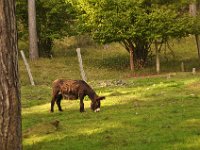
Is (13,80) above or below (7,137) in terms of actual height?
above

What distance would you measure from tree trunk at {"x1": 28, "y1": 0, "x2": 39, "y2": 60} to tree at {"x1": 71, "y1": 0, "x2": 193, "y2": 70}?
5391 millimetres

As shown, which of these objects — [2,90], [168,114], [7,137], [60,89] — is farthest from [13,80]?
[60,89]

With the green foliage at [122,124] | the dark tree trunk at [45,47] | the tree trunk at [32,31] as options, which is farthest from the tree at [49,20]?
the green foliage at [122,124]

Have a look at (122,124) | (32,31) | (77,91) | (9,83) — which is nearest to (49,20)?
(32,31)

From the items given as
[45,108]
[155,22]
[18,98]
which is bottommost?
[45,108]

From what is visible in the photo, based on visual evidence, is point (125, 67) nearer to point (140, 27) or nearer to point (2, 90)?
point (140, 27)

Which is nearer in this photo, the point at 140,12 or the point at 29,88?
the point at 29,88

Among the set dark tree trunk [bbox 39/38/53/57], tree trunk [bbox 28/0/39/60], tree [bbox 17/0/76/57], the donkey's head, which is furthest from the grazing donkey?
dark tree trunk [bbox 39/38/53/57]

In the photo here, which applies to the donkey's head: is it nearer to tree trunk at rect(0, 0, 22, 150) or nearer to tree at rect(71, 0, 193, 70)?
tree trunk at rect(0, 0, 22, 150)

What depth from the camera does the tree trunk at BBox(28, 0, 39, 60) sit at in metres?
45.3

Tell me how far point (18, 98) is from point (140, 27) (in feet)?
101

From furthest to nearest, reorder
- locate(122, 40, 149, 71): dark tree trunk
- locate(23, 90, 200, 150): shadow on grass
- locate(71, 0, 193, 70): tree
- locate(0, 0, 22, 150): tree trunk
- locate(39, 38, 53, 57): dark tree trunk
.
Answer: locate(39, 38, 53, 57): dark tree trunk → locate(122, 40, 149, 71): dark tree trunk → locate(71, 0, 193, 70): tree → locate(23, 90, 200, 150): shadow on grass → locate(0, 0, 22, 150): tree trunk

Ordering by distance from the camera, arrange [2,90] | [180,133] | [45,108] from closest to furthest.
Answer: [2,90] < [180,133] < [45,108]

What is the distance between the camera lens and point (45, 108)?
2162 centimetres
